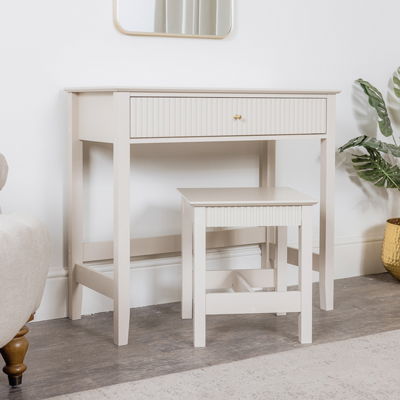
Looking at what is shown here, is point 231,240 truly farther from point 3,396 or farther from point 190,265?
point 3,396

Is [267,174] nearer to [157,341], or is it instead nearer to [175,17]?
[175,17]

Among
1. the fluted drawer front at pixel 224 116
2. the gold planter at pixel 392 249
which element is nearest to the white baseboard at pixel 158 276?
the gold planter at pixel 392 249

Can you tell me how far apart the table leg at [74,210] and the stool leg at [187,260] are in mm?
350

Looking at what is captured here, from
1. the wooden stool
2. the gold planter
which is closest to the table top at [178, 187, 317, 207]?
the wooden stool

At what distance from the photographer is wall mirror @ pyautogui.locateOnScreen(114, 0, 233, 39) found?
253 centimetres

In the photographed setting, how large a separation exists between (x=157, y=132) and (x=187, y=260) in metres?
0.52

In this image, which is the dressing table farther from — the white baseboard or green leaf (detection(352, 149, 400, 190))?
green leaf (detection(352, 149, 400, 190))

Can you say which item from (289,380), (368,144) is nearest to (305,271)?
(289,380)

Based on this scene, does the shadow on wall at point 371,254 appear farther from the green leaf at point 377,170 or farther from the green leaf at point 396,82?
the green leaf at point 396,82

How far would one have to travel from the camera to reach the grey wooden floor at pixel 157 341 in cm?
194

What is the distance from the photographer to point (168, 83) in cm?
266

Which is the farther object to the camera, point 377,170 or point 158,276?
point 377,170

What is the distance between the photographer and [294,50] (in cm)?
293

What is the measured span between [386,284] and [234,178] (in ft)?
2.53
